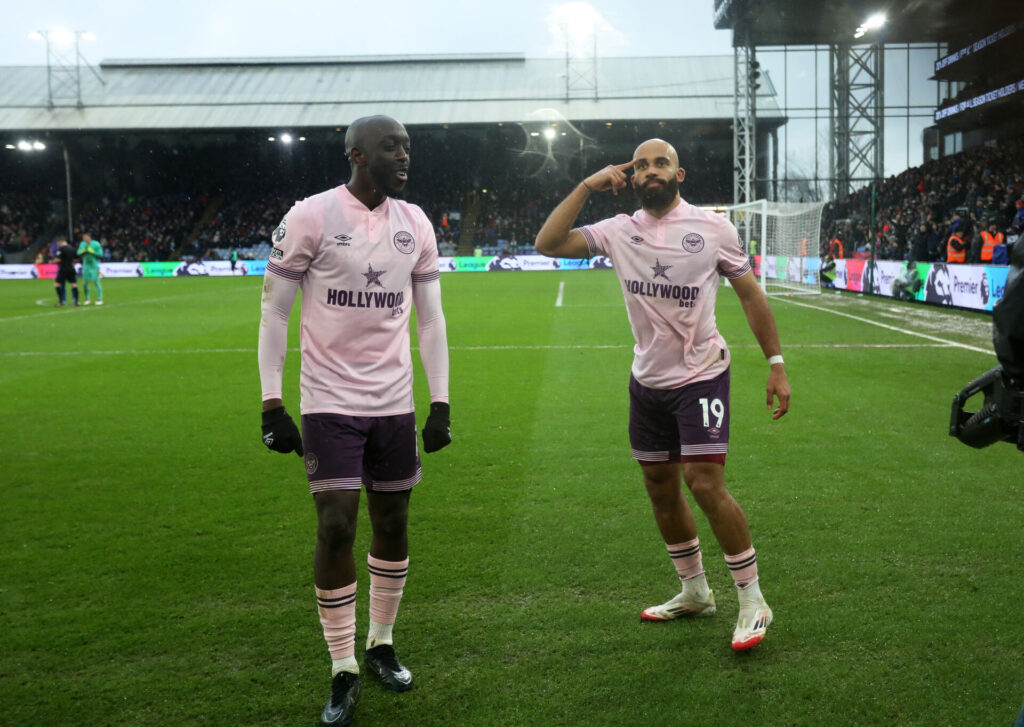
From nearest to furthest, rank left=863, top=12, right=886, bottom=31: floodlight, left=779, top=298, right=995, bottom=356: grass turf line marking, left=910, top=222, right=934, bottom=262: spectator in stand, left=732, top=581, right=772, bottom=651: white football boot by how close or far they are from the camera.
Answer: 1. left=732, top=581, right=772, bottom=651: white football boot
2. left=779, top=298, right=995, bottom=356: grass turf line marking
3. left=910, top=222, right=934, bottom=262: spectator in stand
4. left=863, top=12, right=886, bottom=31: floodlight

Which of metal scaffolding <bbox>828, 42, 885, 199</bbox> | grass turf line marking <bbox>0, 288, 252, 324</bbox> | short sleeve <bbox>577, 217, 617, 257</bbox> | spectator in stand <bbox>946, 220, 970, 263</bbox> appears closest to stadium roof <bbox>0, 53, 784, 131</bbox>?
metal scaffolding <bbox>828, 42, 885, 199</bbox>

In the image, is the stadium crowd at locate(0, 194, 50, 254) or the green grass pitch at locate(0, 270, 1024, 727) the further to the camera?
the stadium crowd at locate(0, 194, 50, 254)

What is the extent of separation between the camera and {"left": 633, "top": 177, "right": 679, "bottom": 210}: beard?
3.92 meters

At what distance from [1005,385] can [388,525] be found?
2369 mm

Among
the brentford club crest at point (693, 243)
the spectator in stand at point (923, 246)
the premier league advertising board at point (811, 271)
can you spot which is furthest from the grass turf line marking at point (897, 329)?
the brentford club crest at point (693, 243)

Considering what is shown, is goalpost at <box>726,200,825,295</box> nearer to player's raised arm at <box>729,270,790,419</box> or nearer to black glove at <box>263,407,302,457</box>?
player's raised arm at <box>729,270,790,419</box>

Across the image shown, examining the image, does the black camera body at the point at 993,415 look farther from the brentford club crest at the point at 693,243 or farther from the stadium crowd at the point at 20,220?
the stadium crowd at the point at 20,220

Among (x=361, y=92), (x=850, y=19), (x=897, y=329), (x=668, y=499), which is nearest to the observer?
(x=668, y=499)

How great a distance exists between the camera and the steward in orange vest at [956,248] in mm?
20125

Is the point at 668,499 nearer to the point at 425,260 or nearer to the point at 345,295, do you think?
the point at 425,260

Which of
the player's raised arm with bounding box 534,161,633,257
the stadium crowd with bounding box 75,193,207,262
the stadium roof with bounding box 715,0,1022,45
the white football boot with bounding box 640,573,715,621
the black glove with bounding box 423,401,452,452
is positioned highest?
the stadium roof with bounding box 715,0,1022,45

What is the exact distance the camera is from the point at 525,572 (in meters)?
4.69

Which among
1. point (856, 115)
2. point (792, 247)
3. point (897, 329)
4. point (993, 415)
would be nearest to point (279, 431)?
point (993, 415)

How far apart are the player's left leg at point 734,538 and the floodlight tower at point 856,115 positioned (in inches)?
1483
